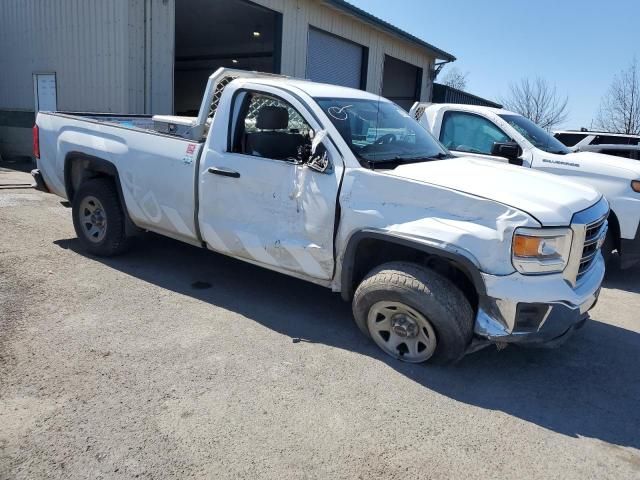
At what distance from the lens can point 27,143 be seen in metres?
13.3

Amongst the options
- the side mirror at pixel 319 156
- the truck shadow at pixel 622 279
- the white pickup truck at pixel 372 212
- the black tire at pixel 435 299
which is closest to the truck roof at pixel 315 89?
the white pickup truck at pixel 372 212

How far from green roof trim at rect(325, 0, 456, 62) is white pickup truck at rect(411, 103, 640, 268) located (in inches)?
293

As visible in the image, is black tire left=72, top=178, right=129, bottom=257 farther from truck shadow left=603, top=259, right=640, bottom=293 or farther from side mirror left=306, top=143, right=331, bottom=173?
truck shadow left=603, top=259, right=640, bottom=293

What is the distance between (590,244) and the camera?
3779mm

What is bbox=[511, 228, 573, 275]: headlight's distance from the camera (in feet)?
10.8

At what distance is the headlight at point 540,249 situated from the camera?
3301mm

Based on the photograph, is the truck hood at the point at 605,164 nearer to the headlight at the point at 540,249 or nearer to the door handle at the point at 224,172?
the headlight at the point at 540,249

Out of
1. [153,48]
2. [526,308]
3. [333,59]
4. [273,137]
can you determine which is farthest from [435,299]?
[333,59]

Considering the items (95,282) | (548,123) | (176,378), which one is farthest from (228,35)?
(548,123)

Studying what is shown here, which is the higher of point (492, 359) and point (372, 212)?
point (372, 212)

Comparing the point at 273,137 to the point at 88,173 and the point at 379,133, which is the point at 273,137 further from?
the point at 88,173

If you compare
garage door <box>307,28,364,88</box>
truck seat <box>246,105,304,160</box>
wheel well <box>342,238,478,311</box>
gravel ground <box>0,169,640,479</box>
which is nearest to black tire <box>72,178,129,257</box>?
gravel ground <box>0,169,640,479</box>

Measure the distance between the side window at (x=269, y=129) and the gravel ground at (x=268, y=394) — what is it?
139cm

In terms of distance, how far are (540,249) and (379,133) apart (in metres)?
1.71
